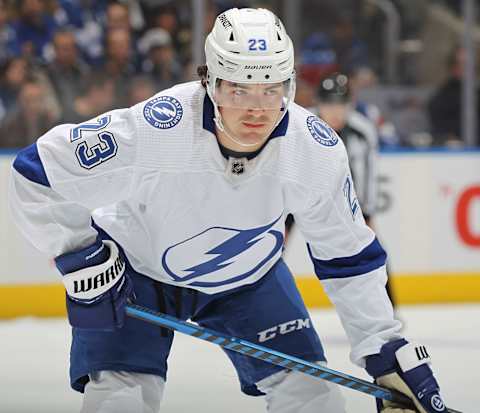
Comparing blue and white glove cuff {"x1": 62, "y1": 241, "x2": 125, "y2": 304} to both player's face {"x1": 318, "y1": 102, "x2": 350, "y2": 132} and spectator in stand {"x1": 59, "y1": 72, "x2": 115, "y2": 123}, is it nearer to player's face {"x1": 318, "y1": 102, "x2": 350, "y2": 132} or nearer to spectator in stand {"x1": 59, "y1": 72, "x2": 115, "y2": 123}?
player's face {"x1": 318, "y1": 102, "x2": 350, "y2": 132}

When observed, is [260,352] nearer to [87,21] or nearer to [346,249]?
[346,249]

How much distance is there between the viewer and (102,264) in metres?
2.26

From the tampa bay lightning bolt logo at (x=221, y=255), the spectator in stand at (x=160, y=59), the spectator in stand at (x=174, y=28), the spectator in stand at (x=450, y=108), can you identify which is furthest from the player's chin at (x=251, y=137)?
the spectator in stand at (x=450, y=108)

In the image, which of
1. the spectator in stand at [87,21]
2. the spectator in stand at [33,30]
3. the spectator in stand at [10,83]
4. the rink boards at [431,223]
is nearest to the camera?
the spectator in stand at [10,83]

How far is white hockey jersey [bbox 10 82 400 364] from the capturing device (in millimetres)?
2270

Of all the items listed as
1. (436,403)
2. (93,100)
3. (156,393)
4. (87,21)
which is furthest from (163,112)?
(87,21)

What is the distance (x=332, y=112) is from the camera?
434 centimetres

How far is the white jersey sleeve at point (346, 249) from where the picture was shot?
2.31 metres

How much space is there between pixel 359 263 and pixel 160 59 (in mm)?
3039

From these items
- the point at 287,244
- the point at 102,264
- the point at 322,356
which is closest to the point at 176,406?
the point at 322,356

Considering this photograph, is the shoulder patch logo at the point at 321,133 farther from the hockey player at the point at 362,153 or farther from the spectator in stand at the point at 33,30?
the spectator in stand at the point at 33,30

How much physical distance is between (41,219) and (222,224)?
388 mm

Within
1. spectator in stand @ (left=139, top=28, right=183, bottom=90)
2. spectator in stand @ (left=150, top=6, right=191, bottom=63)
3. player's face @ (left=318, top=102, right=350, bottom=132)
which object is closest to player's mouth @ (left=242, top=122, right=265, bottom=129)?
player's face @ (left=318, top=102, right=350, bottom=132)

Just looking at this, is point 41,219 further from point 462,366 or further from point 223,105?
point 462,366
